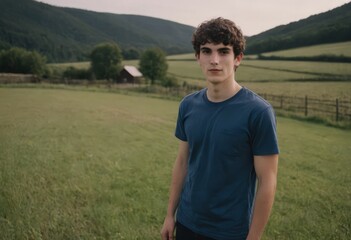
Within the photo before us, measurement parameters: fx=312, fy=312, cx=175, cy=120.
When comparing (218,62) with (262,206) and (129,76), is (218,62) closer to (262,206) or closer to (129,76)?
(262,206)

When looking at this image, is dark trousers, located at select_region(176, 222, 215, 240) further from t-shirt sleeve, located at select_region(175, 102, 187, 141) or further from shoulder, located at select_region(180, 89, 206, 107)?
shoulder, located at select_region(180, 89, 206, 107)

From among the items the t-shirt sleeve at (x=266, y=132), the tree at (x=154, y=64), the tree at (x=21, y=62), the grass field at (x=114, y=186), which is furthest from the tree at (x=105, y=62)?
the t-shirt sleeve at (x=266, y=132)

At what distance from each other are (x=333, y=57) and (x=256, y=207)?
79864 mm

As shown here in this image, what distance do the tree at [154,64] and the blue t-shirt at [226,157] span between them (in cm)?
6506

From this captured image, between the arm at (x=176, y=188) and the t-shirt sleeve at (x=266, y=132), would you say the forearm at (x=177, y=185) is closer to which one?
the arm at (x=176, y=188)

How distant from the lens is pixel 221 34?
8.45 feet

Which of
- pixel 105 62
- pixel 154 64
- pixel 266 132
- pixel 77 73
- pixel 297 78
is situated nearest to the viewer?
pixel 266 132

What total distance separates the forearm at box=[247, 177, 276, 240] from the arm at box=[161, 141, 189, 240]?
849 millimetres

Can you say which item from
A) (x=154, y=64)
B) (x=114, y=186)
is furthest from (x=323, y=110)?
(x=154, y=64)

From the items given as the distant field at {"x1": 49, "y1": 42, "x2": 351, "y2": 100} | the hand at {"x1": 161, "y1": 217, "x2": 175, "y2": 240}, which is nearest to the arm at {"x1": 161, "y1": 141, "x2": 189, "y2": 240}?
the hand at {"x1": 161, "y1": 217, "x2": 175, "y2": 240}

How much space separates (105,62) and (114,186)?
256 ft

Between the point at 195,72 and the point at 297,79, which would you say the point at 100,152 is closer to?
the point at 297,79

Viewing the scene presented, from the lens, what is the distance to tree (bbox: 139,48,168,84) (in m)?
67.2

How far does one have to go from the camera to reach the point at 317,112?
24969 millimetres
